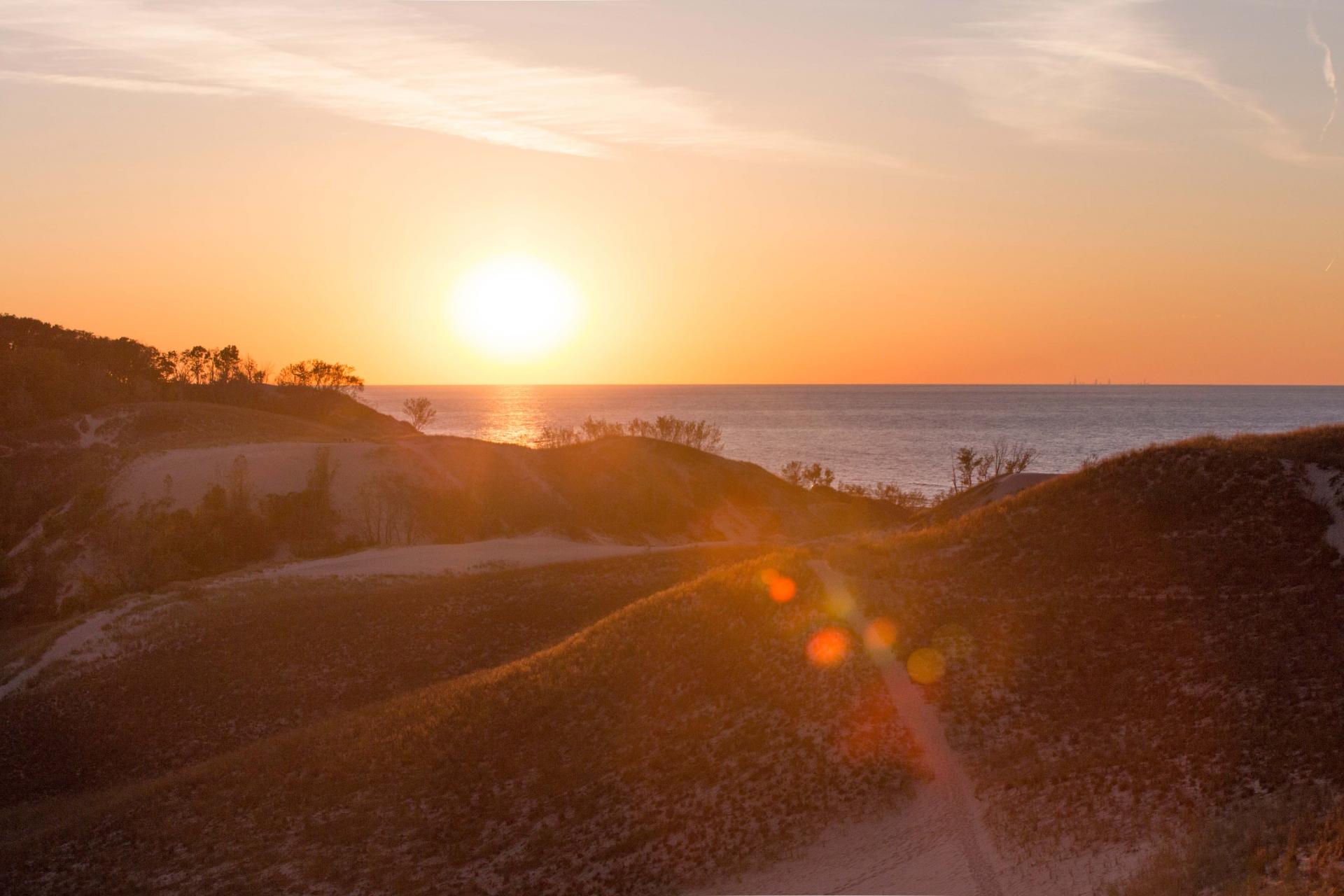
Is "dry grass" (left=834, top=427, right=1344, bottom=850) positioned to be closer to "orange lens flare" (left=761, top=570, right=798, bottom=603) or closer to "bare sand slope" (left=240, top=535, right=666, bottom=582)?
"orange lens flare" (left=761, top=570, right=798, bottom=603)

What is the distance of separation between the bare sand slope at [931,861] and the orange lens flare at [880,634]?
12.3 ft

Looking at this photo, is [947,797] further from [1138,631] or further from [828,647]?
[1138,631]

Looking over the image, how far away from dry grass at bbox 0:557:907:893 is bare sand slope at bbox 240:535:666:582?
17877mm

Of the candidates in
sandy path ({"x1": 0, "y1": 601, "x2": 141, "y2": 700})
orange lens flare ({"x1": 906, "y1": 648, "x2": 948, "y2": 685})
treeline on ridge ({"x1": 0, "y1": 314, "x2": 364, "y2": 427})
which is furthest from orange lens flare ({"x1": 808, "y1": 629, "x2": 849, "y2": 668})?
treeline on ridge ({"x1": 0, "y1": 314, "x2": 364, "y2": 427})

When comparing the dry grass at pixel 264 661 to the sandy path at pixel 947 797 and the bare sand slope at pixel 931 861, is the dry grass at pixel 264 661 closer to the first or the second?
the sandy path at pixel 947 797

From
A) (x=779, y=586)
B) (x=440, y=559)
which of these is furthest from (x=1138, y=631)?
(x=440, y=559)

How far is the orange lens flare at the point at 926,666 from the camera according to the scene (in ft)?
70.2

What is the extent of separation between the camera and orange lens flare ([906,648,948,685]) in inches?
843

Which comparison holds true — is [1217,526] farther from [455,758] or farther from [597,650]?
[455,758]

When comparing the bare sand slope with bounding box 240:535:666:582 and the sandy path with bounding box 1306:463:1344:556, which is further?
the bare sand slope with bounding box 240:535:666:582

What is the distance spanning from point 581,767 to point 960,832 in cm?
858

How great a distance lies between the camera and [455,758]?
22.7 metres

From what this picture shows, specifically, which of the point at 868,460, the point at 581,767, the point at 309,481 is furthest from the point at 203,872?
the point at 868,460

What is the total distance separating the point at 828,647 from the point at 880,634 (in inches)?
54.2
